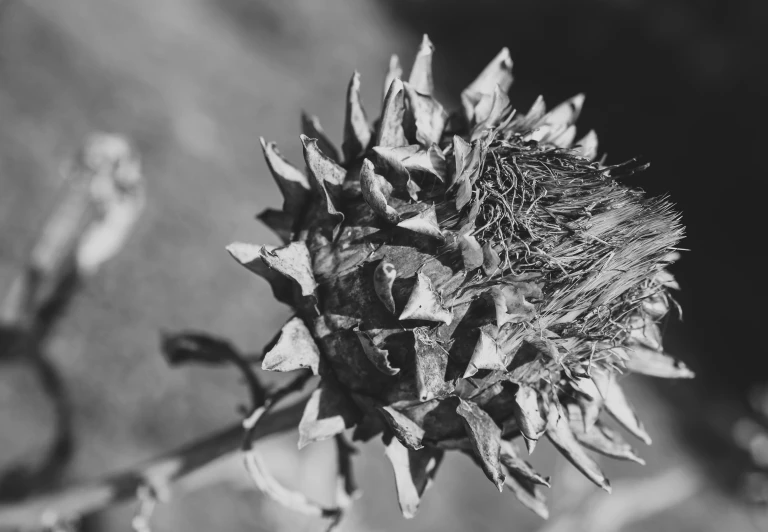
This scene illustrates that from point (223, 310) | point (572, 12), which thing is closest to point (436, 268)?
point (223, 310)

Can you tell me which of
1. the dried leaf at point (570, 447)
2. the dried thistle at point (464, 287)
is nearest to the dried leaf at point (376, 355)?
the dried thistle at point (464, 287)

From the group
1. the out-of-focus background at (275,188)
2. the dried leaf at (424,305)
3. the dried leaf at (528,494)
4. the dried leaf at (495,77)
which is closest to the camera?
the dried leaf at (424,305)

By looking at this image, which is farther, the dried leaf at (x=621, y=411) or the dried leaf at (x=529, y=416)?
the dried leaf at (x=621, y=411)

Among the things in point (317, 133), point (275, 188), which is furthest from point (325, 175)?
point (275, 188)

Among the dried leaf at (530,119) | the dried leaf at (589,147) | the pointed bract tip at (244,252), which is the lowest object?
the pointed bract tip at (244,252)

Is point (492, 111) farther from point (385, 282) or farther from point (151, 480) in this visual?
point (151, 480)

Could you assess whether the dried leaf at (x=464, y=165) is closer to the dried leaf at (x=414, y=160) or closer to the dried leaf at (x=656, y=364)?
the dried leaf at (x=414, y=160)

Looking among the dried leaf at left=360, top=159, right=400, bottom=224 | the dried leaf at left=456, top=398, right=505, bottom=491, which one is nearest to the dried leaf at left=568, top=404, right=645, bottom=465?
the dried leaf at left=456, top=398, right=505, bottom=491
